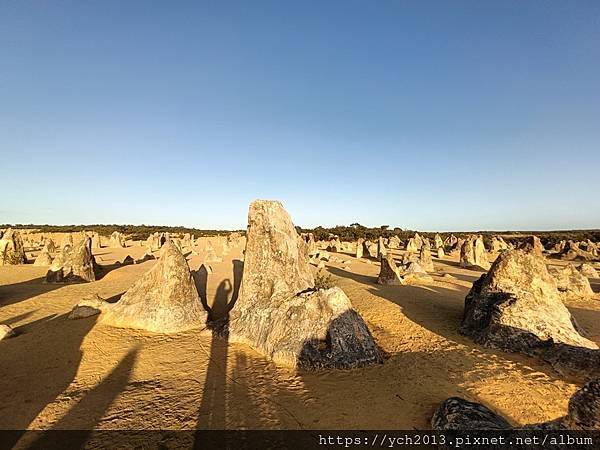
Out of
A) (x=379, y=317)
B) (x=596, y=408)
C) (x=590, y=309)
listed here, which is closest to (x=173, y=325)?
(x=379, y=317)

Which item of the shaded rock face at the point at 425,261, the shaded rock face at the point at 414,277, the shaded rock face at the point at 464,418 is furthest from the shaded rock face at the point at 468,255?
the shaded rock face at the point at 464,418

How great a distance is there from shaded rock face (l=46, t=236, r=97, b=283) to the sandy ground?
628 centimetres

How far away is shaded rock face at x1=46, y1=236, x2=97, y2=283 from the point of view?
1662 centimetres

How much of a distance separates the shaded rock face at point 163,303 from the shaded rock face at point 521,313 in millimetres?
8190

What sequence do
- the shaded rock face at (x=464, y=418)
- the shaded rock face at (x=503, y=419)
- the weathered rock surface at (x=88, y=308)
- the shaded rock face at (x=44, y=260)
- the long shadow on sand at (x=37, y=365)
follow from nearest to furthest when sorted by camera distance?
1. the shaded rock face at (x=503, y=419)
2. the shaded rock face at (x=464, y=418)
3. the long shadow on sand at (x=37, y=365)
4. the weathered rock surface at (x=88, y=308)
5. the shaded rock face at (x=44, y=260)

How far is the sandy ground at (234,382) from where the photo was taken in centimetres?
544

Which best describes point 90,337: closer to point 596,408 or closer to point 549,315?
point 596,408

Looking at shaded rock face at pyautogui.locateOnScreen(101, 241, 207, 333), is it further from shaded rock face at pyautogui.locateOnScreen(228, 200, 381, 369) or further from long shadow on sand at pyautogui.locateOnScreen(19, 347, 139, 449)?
long shadow on sand at pyautogui.locateOnScreen(19, 347, 139, 449)

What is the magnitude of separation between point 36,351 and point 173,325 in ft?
10.5

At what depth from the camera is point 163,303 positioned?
10078 mm

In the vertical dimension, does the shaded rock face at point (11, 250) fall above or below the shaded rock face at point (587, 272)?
above

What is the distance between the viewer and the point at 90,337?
9078 mm

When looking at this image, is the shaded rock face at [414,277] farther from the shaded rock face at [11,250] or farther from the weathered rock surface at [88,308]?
the shaded rock face at [11,250]

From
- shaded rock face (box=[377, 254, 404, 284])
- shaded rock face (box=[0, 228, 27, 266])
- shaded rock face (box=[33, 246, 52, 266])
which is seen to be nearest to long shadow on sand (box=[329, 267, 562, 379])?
shaded rock face (box=[377, 254, 404, 284])
